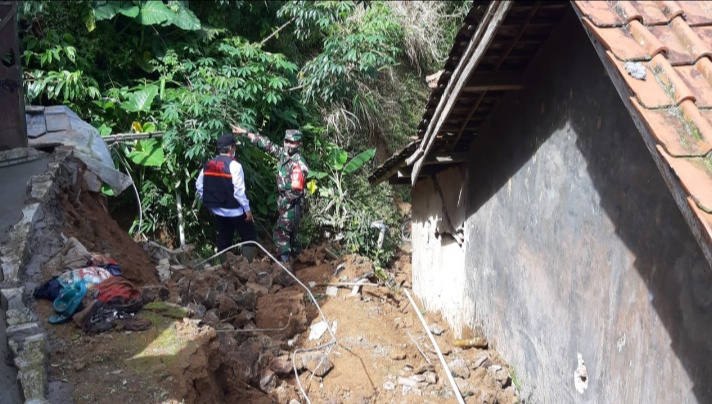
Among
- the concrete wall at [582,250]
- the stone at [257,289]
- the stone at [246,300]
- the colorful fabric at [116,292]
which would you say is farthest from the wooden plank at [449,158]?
the colorful fabric at [116,292]

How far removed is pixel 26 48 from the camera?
1097cm

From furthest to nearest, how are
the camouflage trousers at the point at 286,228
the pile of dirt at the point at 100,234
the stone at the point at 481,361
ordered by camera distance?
the camouflage trousers at the point at 286,228 → the pile of dirt at the point at 100,234 → the stone at the point at 481,361

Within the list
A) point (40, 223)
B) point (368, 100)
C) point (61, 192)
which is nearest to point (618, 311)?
point (40, 223)

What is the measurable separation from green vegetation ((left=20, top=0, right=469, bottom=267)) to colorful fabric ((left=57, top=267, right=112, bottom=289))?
547cm

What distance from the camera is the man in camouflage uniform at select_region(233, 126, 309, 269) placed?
9914 mm

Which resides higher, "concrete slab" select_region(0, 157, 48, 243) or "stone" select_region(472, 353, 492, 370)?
"concrete slab" select_region(0, 157, 48, 243)

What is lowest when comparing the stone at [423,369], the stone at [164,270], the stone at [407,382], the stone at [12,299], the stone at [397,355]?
the stone at [407,382]

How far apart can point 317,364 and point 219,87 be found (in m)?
6.17

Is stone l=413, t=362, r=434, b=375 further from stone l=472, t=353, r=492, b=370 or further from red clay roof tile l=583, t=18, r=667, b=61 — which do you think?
red clay roof tile l=583, t=18, r=667, b=61

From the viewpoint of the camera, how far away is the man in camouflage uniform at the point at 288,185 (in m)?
9.91

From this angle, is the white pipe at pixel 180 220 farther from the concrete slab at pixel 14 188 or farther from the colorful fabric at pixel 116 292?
the colorful fabric at pixel 116 292

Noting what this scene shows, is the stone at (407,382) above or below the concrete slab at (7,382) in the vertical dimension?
below

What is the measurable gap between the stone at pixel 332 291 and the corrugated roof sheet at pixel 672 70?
624 centimetres

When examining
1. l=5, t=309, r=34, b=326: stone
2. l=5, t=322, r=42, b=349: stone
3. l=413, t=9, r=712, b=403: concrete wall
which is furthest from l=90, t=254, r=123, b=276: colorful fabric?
l=413, t=9, r=712, b=403: concrete wall
